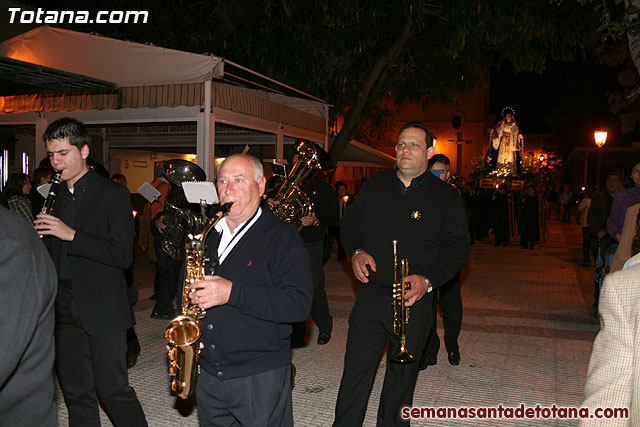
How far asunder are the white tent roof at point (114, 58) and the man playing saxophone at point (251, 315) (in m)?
5.84

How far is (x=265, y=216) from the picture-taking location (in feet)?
9.04

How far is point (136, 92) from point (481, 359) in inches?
248

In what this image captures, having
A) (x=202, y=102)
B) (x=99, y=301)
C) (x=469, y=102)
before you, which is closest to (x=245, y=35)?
(x=202, y=102)

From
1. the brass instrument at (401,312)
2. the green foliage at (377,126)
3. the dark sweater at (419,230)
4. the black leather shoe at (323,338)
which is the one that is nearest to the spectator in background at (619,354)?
the brass instrument at (401,312)

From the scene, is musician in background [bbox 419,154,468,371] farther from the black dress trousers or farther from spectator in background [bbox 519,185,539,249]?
spectator in background [bbox 519,185,539,249]

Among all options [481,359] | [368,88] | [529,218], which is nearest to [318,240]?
[481,359]

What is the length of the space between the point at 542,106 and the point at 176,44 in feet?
175

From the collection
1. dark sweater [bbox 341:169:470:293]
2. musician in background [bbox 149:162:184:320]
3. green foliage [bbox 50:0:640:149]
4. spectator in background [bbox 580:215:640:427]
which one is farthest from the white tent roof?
spectator in background [bbox 580:215:640:427]

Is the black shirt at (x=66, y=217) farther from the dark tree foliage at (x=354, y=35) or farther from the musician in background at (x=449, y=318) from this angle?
the dark tree foliage at (x=354, y=35)

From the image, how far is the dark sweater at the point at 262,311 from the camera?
259 centimetres

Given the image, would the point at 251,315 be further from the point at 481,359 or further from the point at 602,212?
the point at 602,212

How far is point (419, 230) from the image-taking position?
12.0 ft

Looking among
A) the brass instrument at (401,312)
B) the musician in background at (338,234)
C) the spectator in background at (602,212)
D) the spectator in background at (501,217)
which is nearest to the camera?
the brass instrument at (401,312)

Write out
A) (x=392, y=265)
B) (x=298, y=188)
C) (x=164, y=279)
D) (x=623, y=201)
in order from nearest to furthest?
(x=392, y=265), (x=298, y=188), (x=623, y=201), (x=164, y=279)
